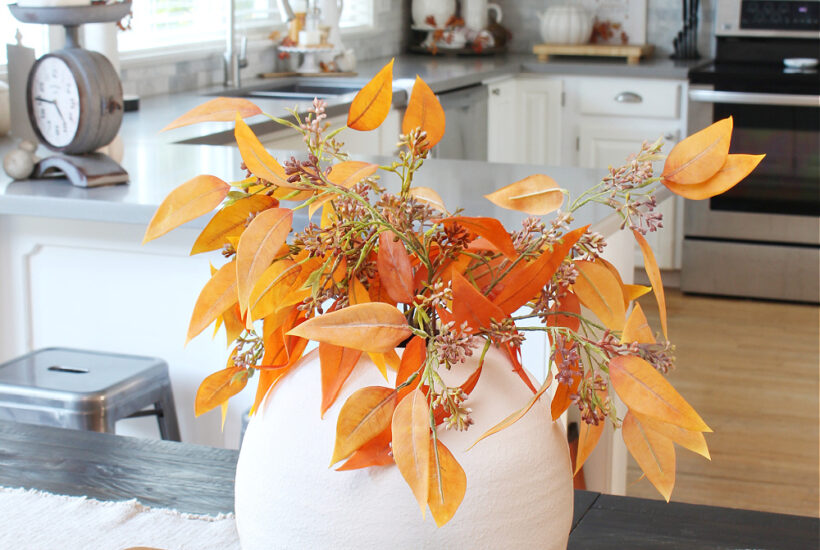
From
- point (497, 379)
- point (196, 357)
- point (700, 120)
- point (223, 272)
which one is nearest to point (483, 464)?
point (497, 379)

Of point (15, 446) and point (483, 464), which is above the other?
point (483, 464)

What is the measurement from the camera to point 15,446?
1062 mm

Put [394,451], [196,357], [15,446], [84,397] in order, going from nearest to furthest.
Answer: [394,451] < [15,446] < [84,397] < [196,357]

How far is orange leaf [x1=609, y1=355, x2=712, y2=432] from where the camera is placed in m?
0.51

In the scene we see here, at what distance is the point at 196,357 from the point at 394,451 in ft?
5.29

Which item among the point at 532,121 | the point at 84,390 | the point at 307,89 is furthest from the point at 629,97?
the point at 84,390

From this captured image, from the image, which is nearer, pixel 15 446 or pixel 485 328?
pixel 485 328

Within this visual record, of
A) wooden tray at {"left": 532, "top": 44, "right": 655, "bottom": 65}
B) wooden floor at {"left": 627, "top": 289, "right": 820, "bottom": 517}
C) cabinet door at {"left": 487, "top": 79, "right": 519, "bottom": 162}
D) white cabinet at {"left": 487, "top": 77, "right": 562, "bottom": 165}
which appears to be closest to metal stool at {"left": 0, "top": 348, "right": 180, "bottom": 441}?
wooden floor at {"left": 627, "top": 289, "right": 820, "bottom": 517}

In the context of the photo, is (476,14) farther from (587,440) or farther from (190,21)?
(587,440)

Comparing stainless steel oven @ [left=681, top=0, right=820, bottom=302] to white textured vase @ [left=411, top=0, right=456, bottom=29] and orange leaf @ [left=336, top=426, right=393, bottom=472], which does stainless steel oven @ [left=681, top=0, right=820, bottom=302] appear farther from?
orange leaf @ [left=336, top=426, right=393, bottom=472]

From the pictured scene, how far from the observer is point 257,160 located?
0.57 metres

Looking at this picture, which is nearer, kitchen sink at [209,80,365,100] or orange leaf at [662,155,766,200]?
orange leaf at [662,155,766,200]

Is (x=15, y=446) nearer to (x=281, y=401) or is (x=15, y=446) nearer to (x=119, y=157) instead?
(x=281, y=401)

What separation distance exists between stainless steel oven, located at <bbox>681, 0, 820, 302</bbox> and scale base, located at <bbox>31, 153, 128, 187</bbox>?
2.85 metres
